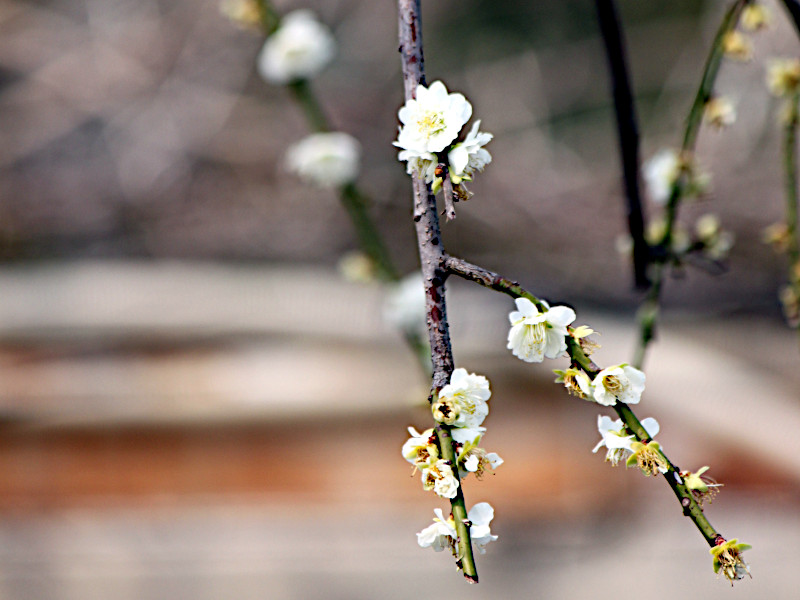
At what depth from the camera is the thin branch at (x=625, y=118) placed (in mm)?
365

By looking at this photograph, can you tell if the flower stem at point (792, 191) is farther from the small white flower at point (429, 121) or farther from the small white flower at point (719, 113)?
the small white flower at point (429, 121)

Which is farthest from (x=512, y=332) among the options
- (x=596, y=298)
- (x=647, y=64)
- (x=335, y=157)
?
(x=647, y=64)

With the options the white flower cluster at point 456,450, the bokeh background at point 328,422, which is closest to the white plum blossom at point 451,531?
the white flower cluster at point 456,450

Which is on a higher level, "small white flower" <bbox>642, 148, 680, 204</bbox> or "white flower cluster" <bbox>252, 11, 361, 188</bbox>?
"white flower cluster" <bbox>252, 11, 361, 188</bbox>

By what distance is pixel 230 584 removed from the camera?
105 cm

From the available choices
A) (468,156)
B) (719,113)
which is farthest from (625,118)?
(468,156)

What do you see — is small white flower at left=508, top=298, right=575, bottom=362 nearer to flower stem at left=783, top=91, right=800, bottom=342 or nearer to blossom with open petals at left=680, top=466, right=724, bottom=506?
blossom with open petals at left=680, top=466, right=724, bottom=506

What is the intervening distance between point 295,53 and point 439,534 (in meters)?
0.40

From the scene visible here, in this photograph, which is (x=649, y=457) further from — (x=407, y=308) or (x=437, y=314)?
(x=407, y=308)

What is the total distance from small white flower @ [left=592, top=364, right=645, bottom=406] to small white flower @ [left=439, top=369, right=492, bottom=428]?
3cm

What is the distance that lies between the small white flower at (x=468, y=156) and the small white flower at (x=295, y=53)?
352mm

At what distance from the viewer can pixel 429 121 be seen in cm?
23

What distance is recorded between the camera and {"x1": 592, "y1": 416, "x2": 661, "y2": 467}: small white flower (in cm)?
25

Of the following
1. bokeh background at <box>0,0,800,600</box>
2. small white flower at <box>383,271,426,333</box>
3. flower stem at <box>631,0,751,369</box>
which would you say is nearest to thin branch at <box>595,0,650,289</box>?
flower stem at <box>631,0,751,369</box>
